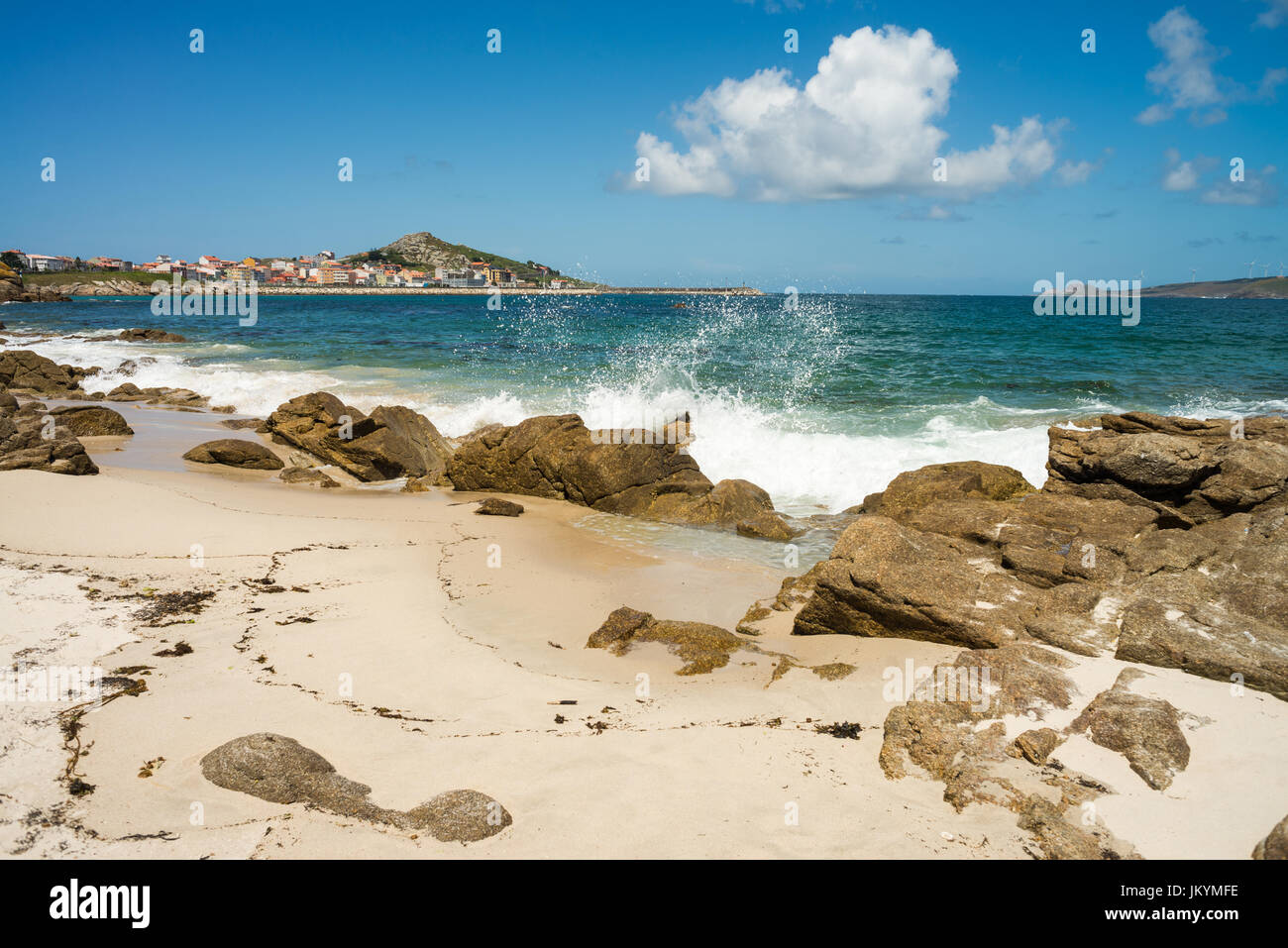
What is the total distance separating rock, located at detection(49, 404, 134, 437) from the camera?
14820 mm

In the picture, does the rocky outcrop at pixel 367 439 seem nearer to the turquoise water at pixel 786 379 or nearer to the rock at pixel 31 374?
the turquoise water at pixel 786 379

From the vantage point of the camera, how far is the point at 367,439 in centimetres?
1316

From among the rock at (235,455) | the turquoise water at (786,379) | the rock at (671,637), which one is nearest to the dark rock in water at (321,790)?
the rock at (671,637)

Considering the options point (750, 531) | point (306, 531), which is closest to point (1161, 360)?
point (750, 531)

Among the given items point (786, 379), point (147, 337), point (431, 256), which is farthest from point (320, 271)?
point (786, 379)

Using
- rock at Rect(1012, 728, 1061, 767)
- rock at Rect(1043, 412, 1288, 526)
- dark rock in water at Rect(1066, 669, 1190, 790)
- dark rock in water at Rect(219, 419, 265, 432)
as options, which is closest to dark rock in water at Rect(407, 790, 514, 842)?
rock at Rect(1012, 728, 1061, 767)

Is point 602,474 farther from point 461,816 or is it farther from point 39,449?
point 39,449

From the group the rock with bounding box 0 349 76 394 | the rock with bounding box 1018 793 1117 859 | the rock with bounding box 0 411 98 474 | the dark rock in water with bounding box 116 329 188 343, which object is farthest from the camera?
the dark rock in water with bounding box 116 329 188 343

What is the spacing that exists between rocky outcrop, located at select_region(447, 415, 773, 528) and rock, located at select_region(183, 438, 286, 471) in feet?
11.6

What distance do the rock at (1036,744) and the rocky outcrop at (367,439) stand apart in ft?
33.9

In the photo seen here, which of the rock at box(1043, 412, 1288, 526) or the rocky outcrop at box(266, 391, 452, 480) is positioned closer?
the rock at box(1043, 412, 1288, 526)

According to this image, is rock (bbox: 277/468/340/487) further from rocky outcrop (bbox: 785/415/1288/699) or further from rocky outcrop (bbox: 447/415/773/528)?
rocky outcrop (bbox: 785/415/1288/699)
